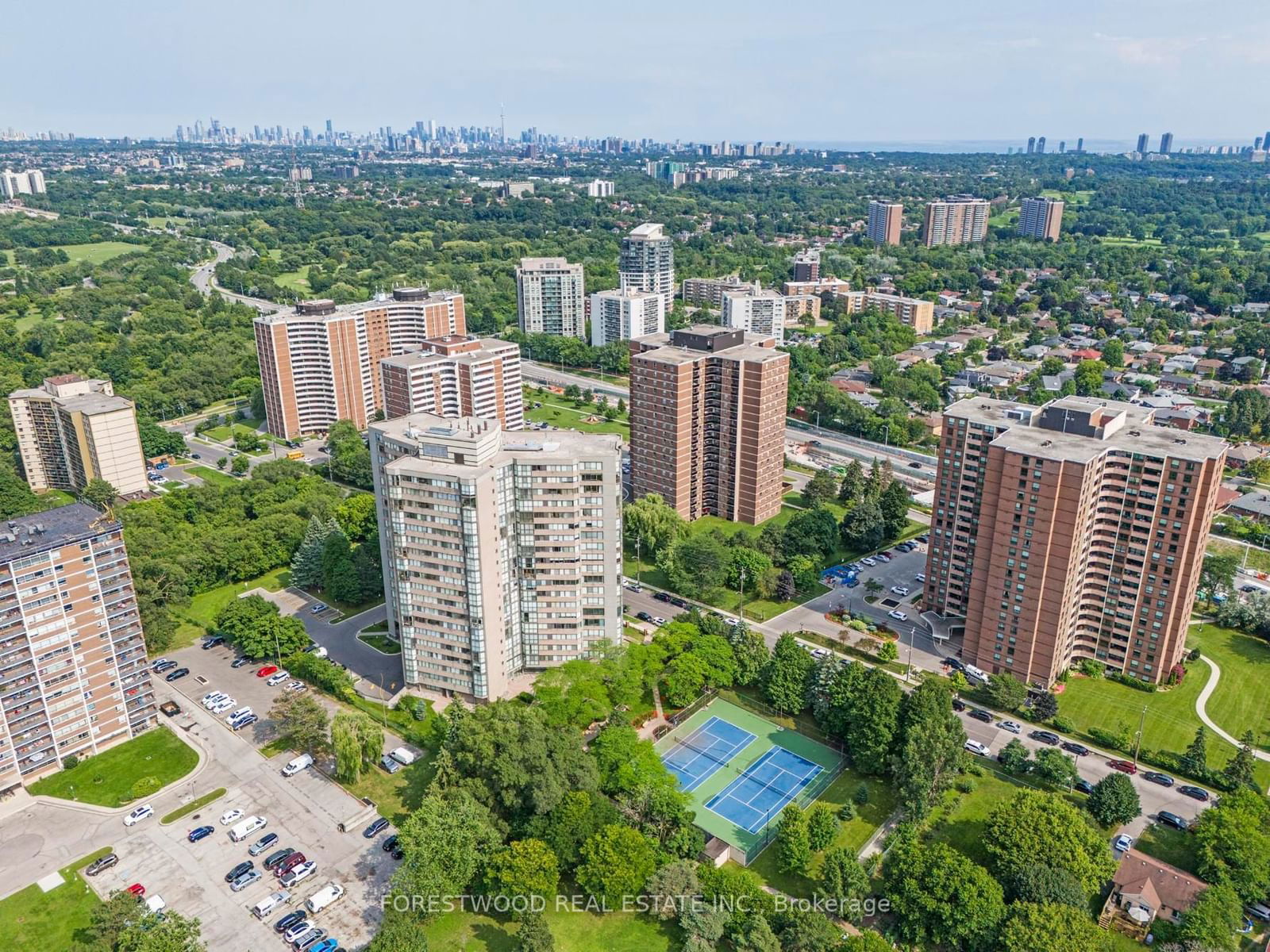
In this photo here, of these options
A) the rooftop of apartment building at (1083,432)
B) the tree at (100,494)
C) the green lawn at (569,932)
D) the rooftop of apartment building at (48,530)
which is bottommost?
the green lawn at (569,932)

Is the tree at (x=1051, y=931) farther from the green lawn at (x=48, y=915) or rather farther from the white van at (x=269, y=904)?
the green lawn at (x=48, y=915)

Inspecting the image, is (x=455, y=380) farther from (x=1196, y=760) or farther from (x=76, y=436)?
(x=1196, y=760)

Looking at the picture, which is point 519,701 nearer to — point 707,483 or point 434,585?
point 434,585

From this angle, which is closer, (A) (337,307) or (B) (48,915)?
(B) (48,915)

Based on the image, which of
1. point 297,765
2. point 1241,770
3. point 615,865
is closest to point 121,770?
point 297,765

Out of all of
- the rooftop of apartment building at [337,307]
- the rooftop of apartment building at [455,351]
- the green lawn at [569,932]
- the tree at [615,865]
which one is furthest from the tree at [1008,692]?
the rooftop of apartment building at [337,307]

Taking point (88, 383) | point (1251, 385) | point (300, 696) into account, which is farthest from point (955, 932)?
point (1251, 385)
